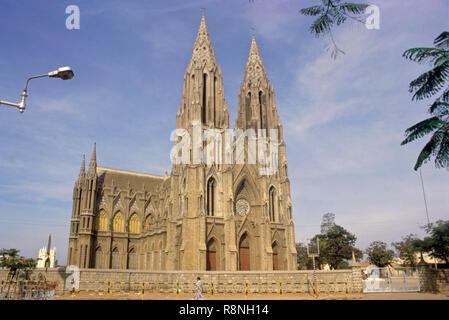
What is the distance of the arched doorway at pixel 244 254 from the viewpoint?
3931cm

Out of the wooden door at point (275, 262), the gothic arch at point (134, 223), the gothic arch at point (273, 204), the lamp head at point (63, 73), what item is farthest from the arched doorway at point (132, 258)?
the lamp head at point (63, 73)

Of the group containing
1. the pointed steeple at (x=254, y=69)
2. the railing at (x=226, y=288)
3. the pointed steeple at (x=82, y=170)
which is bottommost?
the railing at (x=226, y=288)

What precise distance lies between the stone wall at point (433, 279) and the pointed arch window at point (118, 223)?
4037cm

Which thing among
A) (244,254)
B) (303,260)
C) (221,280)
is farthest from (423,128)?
(303,260)

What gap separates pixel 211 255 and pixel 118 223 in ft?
67.4

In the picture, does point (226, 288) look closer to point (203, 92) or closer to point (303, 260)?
point (203, 92)

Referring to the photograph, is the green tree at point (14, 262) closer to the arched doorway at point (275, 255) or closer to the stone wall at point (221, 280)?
Answer: the stone wall at point (221, 280)

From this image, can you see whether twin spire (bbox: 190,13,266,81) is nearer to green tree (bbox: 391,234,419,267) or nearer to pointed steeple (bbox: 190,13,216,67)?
pointed steeple (bbox: 190,13,216,67)

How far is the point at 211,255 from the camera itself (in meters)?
37.7

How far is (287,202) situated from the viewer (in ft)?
140
